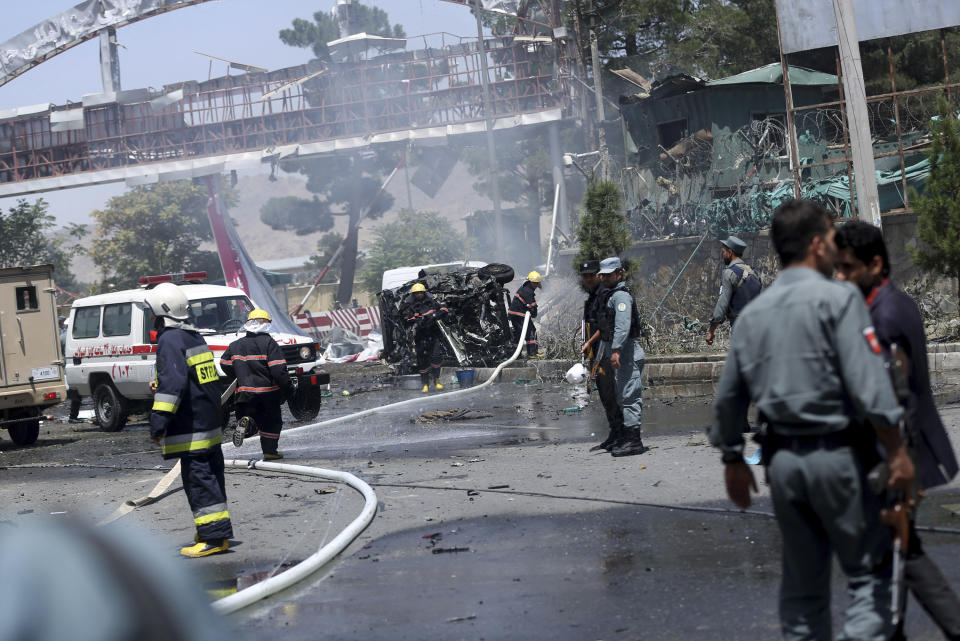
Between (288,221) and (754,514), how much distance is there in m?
70.6

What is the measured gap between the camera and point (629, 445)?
9.54m

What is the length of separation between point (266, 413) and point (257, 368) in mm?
537

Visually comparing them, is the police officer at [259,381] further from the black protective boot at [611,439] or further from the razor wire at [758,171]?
the razor wire at [758,171]

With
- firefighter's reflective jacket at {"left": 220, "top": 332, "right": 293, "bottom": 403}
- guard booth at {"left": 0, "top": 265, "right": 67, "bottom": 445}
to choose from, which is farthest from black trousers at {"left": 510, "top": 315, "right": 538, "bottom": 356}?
firefighter's reflective jacket at {"left": 220, "top": 332, "right": 293, "bottom": 403}

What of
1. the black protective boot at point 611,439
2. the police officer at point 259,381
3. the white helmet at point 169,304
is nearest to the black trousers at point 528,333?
the police officer at point 259,381

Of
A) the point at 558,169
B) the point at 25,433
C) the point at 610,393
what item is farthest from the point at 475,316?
the point at 558,169

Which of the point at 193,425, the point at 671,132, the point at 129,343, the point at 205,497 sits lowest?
the point at 205,497

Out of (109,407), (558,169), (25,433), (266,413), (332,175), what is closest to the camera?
(266,413)

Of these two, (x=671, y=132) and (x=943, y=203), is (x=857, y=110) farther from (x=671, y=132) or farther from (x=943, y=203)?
(x=671, y=132)

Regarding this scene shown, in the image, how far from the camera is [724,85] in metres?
27.3

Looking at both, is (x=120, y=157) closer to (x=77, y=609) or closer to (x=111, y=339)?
(x=111, y=339)

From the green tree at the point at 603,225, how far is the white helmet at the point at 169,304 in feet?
39.9

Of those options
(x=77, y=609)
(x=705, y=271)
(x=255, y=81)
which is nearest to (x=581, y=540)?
(x=77, y=609)

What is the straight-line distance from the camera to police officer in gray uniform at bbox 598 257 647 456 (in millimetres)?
9078
